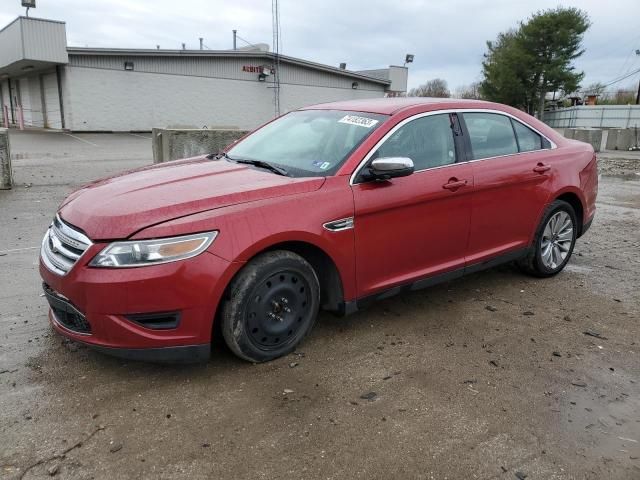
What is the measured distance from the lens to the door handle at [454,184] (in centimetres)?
400

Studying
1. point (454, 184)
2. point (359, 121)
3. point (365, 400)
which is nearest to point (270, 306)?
point (365, 400)

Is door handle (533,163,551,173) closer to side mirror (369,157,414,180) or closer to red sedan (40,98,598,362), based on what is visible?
red sedan (40,98,598,362)

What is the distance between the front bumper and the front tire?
0.13 meters

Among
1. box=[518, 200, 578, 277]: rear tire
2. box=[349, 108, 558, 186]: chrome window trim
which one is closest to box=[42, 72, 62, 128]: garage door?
box=[349, 108, 558, 186]: chrome window trim

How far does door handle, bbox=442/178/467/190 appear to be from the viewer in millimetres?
4004

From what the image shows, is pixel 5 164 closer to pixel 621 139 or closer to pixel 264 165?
pixel 264 165

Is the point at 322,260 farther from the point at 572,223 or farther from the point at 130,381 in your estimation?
the point at 572,223

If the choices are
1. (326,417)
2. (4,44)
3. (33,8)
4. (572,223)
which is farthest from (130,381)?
(4,44)

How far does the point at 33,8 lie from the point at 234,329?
28.3 meters

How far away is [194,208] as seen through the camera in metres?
2.99

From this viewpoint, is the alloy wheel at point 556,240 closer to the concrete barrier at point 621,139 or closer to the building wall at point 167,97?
the concrete barrier at point 621,139

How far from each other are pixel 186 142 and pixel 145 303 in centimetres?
773

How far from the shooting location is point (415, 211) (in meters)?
3.83

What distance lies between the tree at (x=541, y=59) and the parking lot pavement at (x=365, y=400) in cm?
4467
